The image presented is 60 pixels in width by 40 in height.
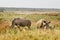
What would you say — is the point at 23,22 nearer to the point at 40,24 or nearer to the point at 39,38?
the point at 40,24

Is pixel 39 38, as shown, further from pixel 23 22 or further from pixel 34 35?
pixel 23 22

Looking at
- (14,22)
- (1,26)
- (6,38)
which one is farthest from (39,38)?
(14,22)

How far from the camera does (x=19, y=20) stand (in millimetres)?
20406

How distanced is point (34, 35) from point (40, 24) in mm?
11294

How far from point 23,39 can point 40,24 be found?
39.9 ft

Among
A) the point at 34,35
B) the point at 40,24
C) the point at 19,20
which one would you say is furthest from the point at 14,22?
the point at 34,35

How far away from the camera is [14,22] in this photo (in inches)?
782

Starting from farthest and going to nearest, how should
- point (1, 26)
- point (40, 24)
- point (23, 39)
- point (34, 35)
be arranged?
1. point (40, 24)
2. point (1, 26)
3. point (34, 35)
4. point (23, 39)

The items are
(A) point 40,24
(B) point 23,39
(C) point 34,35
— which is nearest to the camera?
(B) point 23,39

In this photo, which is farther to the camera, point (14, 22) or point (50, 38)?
point (14, 22)

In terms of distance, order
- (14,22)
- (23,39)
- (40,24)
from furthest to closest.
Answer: (40,24) < (14,22) < (23,39)

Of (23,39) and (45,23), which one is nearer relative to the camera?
(23,39)

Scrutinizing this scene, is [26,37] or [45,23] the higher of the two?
[26,37]

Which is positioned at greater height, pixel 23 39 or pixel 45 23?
pixel 23 39
